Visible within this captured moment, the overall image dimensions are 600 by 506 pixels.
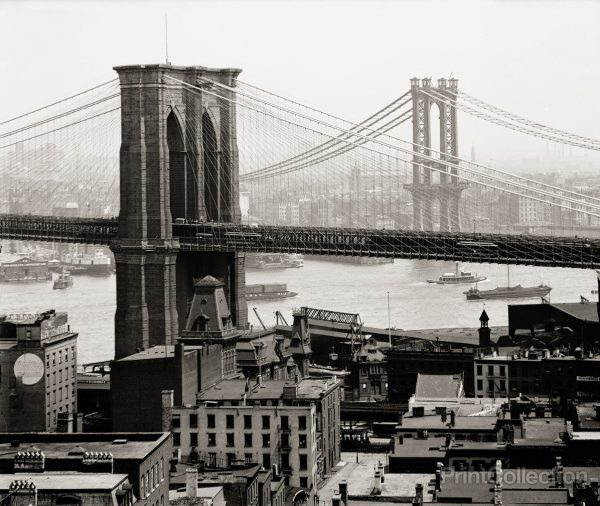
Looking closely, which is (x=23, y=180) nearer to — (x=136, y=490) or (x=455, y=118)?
(x=455, y=118)

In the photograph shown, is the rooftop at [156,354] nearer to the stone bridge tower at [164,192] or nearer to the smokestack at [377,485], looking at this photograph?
the stone bridge tower at [164,192]

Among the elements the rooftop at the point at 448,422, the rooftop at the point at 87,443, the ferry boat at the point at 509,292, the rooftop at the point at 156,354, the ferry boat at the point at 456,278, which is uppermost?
the ferry boat at the point at 456,278

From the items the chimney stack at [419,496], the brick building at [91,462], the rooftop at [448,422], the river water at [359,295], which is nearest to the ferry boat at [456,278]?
the river water at [359,295]

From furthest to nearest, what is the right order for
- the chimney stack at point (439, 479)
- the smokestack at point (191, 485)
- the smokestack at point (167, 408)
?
1. the smokestack at point (167, 408)
2. the smokestack at point (191, 485)
3. the chimney stack at point (439, 479)

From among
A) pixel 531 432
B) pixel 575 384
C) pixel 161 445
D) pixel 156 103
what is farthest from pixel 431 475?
pixel 156 103

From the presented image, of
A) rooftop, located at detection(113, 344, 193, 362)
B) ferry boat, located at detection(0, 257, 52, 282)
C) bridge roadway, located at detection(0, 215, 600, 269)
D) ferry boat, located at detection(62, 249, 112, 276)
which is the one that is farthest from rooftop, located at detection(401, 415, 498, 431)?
ferry boat, located at detection(62, 249, 112, 276)

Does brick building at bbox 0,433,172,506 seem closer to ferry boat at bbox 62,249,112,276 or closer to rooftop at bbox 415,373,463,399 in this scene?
rooftop at bbox 415,373,463,399

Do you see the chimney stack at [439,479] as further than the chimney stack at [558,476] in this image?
Yes
